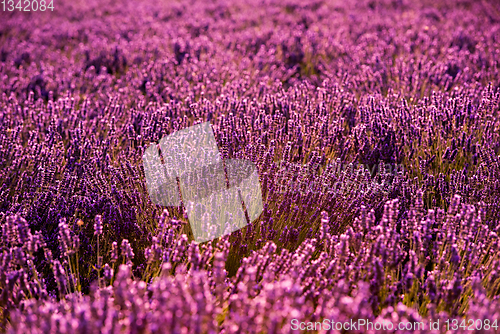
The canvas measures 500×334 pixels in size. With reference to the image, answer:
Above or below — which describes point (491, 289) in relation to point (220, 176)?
below

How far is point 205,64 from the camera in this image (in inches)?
166

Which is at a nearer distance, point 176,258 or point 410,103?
point 176,258

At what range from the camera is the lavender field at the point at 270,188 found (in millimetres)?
1399

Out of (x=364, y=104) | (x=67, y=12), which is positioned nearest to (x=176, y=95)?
(x=364, y=104)

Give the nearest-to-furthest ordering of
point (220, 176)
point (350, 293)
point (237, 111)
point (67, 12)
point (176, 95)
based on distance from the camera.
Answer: point (350, 293)
point (220, 176)
point (237, 111)
point (176, 95)
point (67, 12)

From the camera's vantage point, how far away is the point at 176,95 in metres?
3.40

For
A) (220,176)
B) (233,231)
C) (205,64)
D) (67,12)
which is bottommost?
(233,231)

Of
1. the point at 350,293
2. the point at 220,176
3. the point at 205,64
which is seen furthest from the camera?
the point at 205,64

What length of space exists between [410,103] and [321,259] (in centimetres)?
190

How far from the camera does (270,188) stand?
7.55ft

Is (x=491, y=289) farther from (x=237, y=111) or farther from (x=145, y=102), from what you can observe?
(x=145, y=102)

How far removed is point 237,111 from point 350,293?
1678mm

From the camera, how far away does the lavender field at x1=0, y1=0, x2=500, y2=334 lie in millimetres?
1399

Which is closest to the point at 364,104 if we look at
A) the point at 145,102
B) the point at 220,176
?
the point at 220,176
